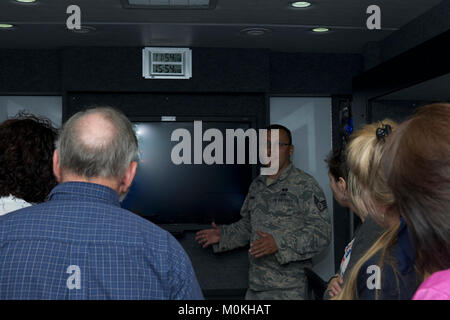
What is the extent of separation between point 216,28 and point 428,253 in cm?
286

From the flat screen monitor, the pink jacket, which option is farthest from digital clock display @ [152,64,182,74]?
the pink jacket

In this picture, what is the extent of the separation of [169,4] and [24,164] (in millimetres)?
1694

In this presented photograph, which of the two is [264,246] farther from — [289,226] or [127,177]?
[127,177]

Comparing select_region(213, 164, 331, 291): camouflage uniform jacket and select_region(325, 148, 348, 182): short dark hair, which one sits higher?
select_region(325, 148, 348, 182): short dark hair

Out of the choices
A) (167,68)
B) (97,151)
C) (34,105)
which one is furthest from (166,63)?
(97,151)

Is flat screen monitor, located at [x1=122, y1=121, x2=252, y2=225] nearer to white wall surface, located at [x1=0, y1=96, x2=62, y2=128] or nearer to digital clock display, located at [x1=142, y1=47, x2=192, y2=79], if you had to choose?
digital clock display, located at [x1=142, y1=47, x2=192, y2=79]

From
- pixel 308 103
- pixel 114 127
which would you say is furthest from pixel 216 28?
pixel 114 127

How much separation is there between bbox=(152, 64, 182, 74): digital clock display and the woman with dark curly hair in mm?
2316

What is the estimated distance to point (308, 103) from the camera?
420 cm

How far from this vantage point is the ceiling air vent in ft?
9.44

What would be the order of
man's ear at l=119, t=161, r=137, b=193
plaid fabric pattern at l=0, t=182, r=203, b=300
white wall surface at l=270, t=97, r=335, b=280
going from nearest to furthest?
plaid fabric pattern at l=0, t=182, r=203, b=300 → man's ear at l=119, t=161, r=137, b=193 → white wall surface at l=270, t=97, r=335, b=280
